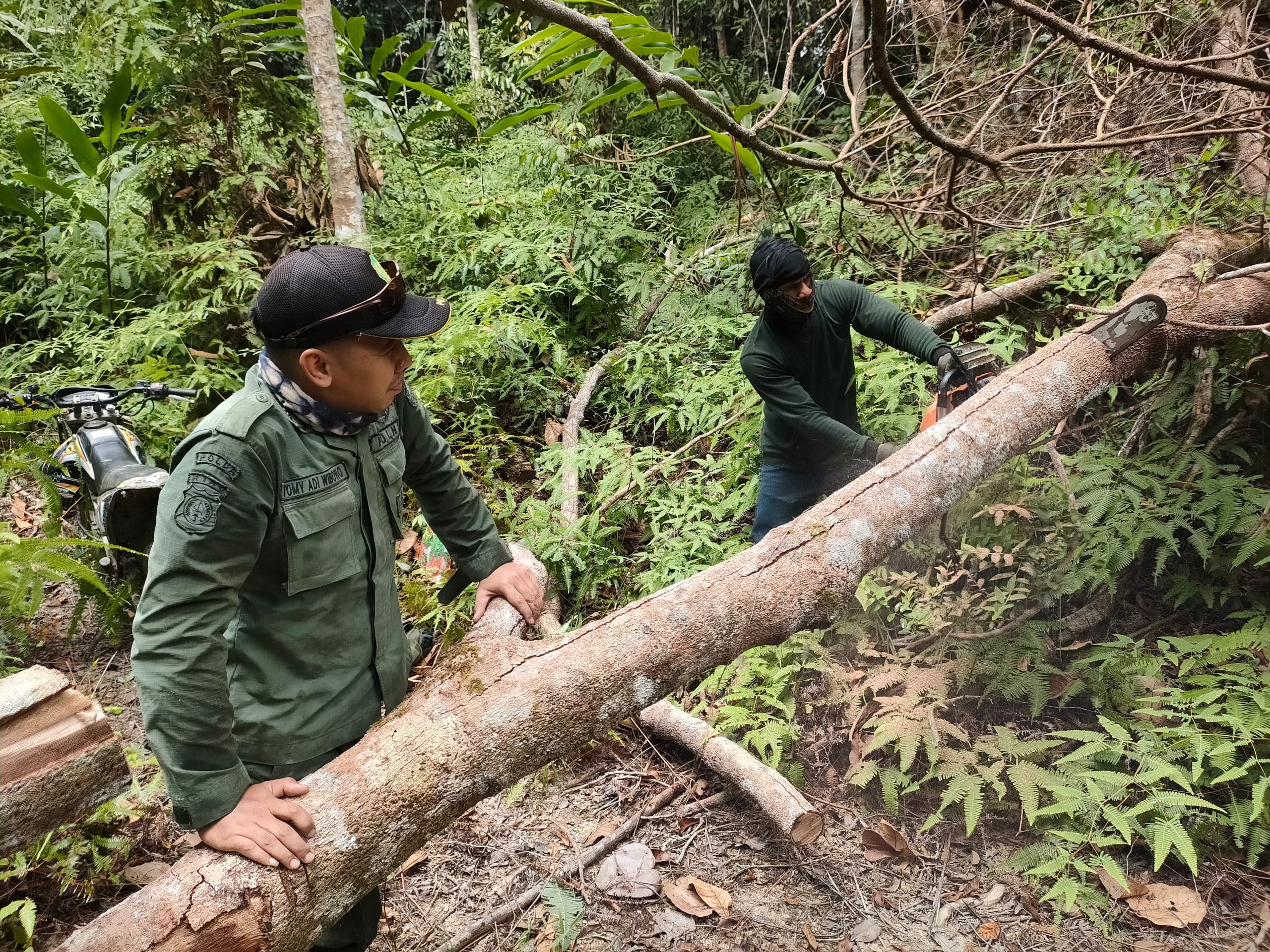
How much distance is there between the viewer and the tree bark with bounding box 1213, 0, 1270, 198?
4203mm

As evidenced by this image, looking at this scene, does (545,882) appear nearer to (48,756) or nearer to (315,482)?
(315,482)

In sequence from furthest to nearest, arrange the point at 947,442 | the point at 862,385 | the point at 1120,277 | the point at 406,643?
the point at 862,385, the point at 1120,277, the point at 947,442, the point at 406,643

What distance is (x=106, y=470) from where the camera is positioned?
13.8ft

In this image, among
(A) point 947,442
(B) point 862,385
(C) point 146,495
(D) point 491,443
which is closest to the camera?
(A) point 947,442

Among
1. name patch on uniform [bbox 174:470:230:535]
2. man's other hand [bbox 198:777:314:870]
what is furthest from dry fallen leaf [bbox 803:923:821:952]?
name patch on uniform [bbox 174:470:230:535]

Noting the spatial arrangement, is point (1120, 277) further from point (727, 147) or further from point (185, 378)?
point (185, 378)

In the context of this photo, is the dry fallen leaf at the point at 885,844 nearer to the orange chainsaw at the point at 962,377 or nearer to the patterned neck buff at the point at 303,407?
the orange chainsaw at the point at 962,377

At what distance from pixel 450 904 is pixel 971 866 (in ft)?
6.71

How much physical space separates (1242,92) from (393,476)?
17.8ft

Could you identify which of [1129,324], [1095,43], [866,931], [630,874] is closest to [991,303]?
[1129,324]

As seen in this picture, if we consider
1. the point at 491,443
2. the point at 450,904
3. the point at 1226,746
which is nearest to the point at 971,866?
the point at 1226,746

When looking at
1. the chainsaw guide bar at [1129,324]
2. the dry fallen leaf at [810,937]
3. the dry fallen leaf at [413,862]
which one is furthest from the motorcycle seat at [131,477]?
the chainsaw guide bar at [1129,324]

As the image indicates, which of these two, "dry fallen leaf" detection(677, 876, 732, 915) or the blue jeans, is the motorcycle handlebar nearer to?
the blue jeans

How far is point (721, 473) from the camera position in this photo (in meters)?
5.14
